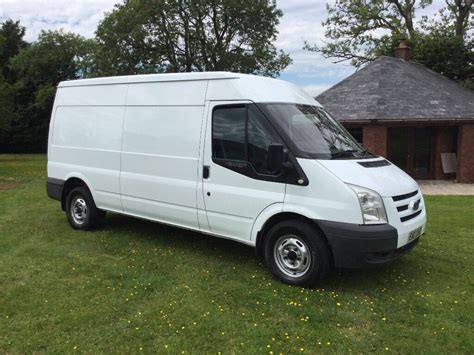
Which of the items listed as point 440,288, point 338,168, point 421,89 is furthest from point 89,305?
point 421,89

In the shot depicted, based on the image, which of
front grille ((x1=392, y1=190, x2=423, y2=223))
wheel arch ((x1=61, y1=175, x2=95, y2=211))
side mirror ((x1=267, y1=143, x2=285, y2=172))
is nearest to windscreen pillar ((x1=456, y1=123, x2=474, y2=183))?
front grille ((x1=392, y1=190, x2=423, y2=223))

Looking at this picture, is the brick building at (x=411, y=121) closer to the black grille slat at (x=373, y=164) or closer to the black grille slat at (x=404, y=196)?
the black grille slat at (x=373, y=164)

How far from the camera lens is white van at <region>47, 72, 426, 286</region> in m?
5.01

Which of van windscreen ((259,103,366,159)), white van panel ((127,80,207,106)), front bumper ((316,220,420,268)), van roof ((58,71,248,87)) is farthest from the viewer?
white van panel ((127,80,207,106))

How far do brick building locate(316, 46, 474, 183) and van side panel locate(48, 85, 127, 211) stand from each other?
38.0 feet

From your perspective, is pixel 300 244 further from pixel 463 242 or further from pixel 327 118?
pixel 463 242

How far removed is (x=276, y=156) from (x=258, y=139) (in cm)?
46

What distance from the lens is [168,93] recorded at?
647cm

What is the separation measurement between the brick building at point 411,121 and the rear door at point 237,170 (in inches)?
480

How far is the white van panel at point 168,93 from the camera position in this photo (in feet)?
20.1

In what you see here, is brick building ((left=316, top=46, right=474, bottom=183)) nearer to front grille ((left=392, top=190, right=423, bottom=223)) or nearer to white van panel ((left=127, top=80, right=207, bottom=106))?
white van panel ((left=127, top=80, right=207, bottom=106))

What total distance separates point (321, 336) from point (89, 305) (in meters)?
2.43

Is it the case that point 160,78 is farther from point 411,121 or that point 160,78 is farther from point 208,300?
point 411,121

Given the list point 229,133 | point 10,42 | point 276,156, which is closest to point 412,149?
point 229,133
